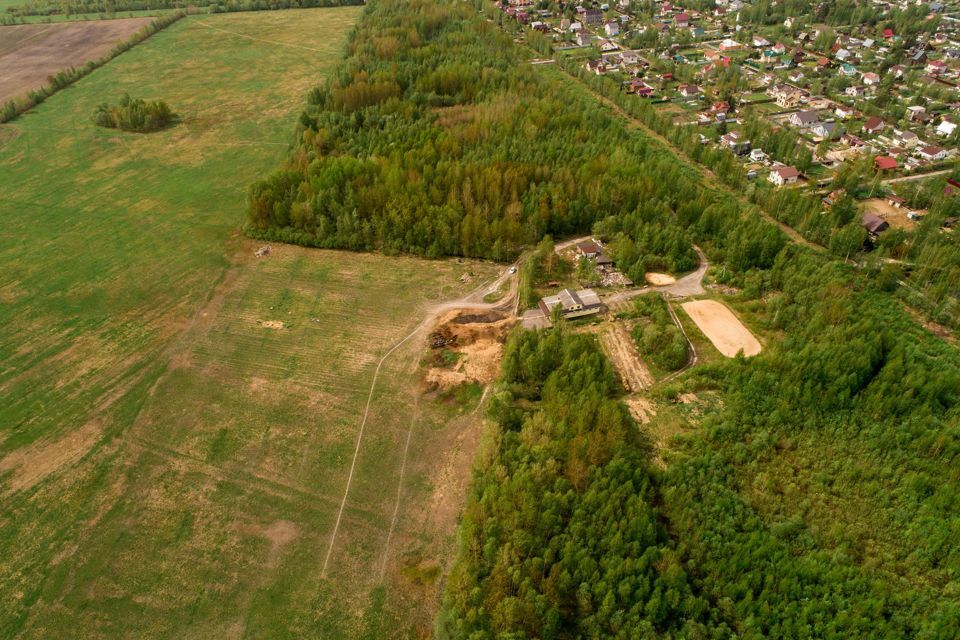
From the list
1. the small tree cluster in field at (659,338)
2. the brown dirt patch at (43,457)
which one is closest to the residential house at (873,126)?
the small tree cluster in field at (659,338)

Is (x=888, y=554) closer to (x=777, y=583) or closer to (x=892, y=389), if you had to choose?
(x=777, y=583)

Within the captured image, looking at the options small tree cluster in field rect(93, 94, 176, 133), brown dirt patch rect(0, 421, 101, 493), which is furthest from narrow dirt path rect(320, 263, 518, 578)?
small tree cluster in field rect(93, 94, 176, 133)

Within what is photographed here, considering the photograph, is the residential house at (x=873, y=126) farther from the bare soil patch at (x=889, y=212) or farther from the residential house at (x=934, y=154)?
the bare soil patch at (x=889, y=212)

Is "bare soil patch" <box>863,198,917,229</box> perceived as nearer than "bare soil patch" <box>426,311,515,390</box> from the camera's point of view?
No

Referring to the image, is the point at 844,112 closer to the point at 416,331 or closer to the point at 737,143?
the point at 737,143

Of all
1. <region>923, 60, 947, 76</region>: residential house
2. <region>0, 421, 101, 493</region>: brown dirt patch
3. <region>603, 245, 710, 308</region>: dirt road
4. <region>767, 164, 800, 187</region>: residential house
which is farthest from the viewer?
<region>923, 60, 947, 76</region>: residential house

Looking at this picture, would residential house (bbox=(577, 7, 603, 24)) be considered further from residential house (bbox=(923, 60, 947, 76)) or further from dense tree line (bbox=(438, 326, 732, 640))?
dense tree line (bbox=(438, 326, 732, 640))

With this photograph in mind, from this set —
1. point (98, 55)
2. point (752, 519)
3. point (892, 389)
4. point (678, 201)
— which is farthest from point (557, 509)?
point (98, 55)
